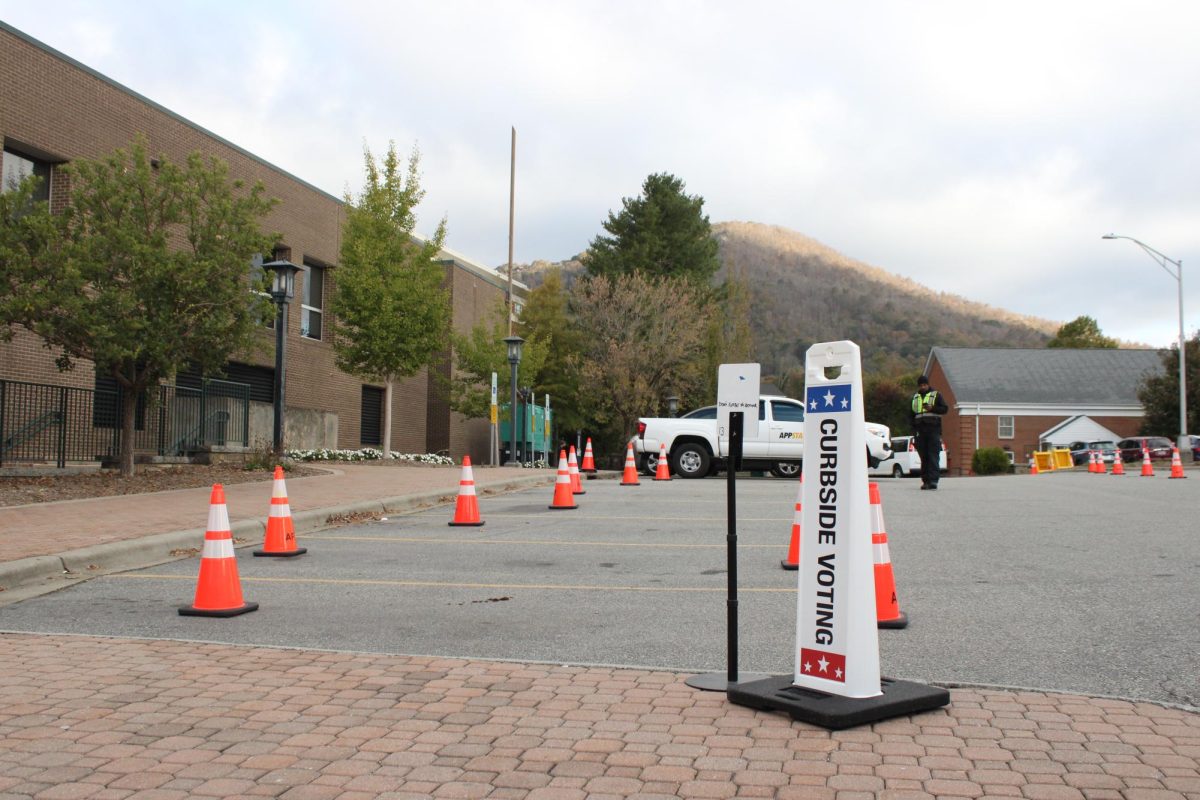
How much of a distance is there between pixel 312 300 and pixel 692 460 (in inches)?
531

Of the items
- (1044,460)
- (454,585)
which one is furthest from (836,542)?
(1044,460)

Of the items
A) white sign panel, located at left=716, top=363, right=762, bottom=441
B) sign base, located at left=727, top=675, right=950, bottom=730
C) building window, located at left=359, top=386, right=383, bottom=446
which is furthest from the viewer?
building window, located at left=359, top=386, right=383, bottom=446

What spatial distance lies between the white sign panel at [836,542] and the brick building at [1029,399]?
54494 millimetres

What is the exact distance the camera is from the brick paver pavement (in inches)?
145

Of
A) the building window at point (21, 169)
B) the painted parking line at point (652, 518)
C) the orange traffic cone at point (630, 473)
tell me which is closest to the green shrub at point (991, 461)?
the orange traffic cone at point (630, 473)

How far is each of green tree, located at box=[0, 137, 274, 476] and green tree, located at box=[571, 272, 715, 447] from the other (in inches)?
950

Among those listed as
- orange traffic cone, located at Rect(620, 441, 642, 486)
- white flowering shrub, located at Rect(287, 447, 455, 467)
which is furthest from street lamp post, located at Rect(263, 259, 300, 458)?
orange traffic cone, located at Rect(620, 441, 642, 486)

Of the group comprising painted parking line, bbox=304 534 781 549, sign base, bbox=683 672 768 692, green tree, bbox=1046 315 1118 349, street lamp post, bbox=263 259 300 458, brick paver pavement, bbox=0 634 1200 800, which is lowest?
brick paver pavement, bbox=0 634 1200 800

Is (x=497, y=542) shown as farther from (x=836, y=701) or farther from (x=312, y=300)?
(x=312, y=300)

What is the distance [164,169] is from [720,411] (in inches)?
517

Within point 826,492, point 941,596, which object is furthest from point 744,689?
point 941,596

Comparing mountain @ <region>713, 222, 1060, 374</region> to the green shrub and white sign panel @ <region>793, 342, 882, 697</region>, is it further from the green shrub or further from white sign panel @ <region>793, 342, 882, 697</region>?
white sign panel @ <region>793, 342, 882, 697</region>

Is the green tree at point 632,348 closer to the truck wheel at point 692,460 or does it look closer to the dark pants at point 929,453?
the truck wheel at point 692,460

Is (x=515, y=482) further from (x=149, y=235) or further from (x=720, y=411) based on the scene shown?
(x=720, y=411)
